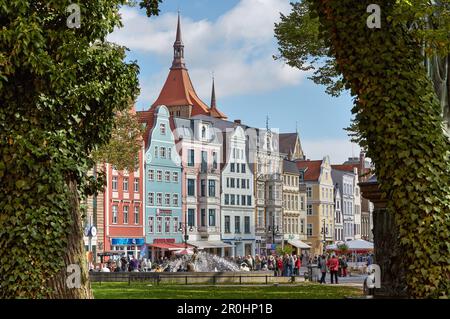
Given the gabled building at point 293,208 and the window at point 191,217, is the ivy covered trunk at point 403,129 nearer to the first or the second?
the window at point 191,217

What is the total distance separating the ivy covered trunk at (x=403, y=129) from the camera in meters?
11.9

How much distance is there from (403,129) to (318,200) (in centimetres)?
9720

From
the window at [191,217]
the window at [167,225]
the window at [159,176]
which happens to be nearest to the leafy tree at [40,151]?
the window at [159,176]

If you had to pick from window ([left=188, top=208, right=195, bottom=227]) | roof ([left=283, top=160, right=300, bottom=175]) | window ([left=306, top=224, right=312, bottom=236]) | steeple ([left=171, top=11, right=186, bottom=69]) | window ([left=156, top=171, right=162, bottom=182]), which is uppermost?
steeple ([left=171, top=11, right=186, bottom=69])

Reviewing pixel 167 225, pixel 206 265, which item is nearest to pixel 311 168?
pixel 167 225

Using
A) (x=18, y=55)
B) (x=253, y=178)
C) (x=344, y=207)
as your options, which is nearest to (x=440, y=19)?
(x=18, y=55)

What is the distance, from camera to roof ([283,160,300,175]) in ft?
328

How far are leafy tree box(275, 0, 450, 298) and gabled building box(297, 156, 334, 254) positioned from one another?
93.7 meters

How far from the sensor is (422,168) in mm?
12031

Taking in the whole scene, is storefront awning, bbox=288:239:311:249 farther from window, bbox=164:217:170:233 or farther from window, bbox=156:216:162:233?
window, bbox=156:216:162:233

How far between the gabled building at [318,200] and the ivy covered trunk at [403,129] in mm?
93716

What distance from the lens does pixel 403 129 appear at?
39.9 feet

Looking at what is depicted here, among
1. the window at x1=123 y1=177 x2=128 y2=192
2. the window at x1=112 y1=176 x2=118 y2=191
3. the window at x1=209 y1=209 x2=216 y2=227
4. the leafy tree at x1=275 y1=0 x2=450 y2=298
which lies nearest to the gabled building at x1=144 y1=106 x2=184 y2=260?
the window at x1=123 y1=177 x2=128 y2=192

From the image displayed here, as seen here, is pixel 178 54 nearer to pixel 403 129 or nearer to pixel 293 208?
pixel 293 208
